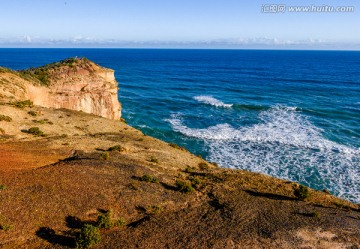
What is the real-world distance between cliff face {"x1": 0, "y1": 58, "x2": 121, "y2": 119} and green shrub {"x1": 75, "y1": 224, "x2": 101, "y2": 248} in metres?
38.0

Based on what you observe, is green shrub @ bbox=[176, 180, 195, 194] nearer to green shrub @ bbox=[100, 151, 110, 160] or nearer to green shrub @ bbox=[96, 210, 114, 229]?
green shrub @ bbox=[96, 210, 114, 229]

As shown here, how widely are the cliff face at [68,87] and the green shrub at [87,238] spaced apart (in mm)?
38044

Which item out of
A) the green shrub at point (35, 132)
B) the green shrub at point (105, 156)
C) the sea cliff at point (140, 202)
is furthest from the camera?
the green shrub at point (35, 132)

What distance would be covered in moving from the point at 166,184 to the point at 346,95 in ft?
303

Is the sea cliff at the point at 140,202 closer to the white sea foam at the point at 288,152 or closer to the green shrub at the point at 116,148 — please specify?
the green shrub at the point at 116,148

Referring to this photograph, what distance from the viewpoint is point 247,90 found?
361 ft

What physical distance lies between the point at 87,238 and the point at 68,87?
45.1m

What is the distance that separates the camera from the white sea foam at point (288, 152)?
45.6 m

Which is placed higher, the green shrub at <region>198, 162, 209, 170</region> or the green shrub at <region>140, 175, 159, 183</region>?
the green shrub at <region>140, 175, 159, 183</region>

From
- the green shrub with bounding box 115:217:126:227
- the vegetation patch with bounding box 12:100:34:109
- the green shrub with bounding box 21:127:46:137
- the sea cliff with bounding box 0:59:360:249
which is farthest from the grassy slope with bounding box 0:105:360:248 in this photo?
the vegetation patch with bounding box 12:100:34:109

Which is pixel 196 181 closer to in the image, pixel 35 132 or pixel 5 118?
pixel 35 132

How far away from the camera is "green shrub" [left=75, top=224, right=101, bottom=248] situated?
18.3m

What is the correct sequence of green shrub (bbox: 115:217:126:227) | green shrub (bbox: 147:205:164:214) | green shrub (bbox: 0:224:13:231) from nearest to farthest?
green shrub (bbox: 0:224:13:231)
green shrub (bbox: 115:217:126:227)
green shrub (bbox: 147:205:164:214)

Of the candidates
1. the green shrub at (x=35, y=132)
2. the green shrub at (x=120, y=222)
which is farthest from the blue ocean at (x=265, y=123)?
the green shrub at (x=120, y=222)
